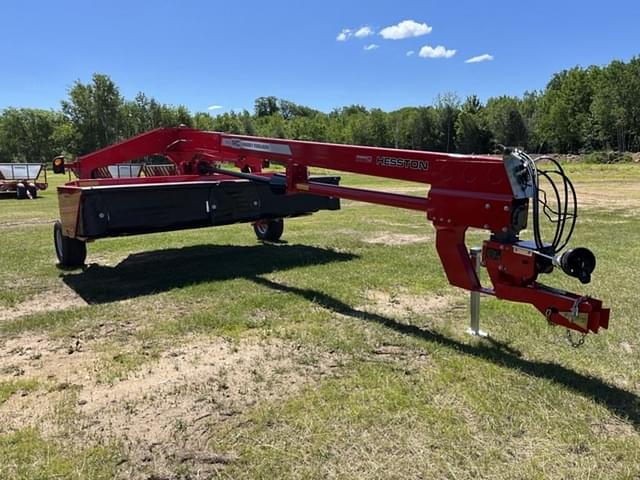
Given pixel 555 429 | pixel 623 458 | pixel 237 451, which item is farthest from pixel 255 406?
pixel 623 458

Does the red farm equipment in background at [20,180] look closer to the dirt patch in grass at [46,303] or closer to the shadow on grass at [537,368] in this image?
the dirt patch in grass at [46,303]

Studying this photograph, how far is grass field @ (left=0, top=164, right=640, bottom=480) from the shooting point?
2.79m

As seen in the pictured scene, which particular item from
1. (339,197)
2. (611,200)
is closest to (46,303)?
(339,197)

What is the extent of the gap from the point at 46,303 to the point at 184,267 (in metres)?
1.84

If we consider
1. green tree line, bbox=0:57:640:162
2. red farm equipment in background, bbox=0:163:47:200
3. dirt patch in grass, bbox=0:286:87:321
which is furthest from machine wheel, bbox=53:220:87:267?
green tree line, bbox=0:57:640:162

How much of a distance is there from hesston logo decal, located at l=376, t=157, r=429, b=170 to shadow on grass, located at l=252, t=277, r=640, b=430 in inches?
51.8

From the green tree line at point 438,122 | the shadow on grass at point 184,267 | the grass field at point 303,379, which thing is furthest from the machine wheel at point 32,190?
the green tree line at point 438,122

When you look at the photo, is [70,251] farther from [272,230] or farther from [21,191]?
[21,191]

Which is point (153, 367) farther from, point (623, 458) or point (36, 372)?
point (623, 458)

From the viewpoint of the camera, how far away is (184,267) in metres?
7.18

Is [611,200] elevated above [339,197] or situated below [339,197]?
below

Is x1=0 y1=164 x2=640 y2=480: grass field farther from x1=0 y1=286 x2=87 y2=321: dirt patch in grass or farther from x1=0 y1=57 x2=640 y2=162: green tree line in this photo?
x1=0 y1=57 x2=640 y2=162: green tree line

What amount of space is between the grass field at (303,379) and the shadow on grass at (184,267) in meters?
0.05

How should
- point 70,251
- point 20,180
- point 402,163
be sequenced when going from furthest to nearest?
point 20,180 → point 70,251 → point 402,163
